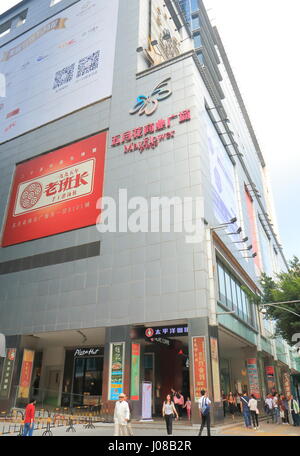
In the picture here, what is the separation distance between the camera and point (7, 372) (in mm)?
26234

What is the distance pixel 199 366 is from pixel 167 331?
2922 millimetres

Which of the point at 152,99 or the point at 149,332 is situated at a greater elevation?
the point at 152,99

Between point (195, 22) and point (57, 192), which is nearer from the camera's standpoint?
point (57, 192)

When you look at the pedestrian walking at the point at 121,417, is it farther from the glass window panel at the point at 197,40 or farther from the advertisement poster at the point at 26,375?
the glass window panel at the point at 197,40

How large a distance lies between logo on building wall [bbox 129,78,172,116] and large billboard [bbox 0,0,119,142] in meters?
4.12

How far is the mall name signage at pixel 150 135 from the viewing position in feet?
87.4

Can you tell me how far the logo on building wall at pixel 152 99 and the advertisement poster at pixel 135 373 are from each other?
56.8ft

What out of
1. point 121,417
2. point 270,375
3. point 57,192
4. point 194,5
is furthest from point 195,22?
point 121,417

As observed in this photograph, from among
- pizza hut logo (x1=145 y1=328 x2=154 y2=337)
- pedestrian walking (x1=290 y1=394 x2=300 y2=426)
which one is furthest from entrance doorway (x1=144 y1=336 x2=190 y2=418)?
pedestrian walking (x1=290 y1=394 x2=300 y2=426)

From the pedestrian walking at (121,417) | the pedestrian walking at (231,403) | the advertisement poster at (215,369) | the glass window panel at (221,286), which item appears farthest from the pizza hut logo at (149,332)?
the pedestrian walking at (231,403)

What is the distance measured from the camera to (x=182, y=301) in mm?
21453

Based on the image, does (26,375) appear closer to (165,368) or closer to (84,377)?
(84,377)

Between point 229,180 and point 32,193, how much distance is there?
18.4m

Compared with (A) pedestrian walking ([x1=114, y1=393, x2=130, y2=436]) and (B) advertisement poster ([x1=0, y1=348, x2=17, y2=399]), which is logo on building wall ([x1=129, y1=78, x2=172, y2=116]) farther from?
(A) pedestrian walking ([x1=114, y1=393, x2=130, y2=436])
